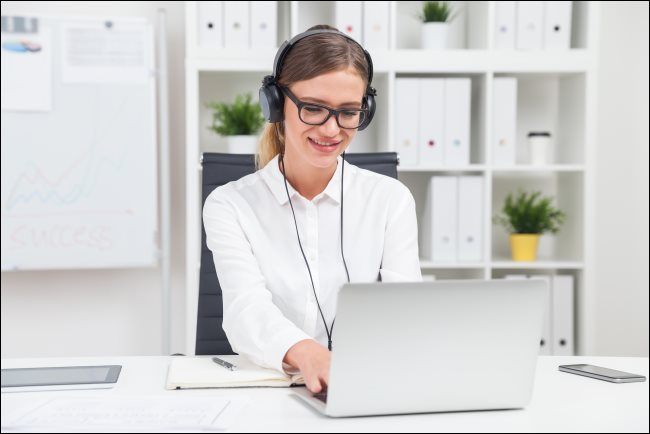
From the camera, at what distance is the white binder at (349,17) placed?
106 inches

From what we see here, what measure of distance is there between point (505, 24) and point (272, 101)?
1.58 metres

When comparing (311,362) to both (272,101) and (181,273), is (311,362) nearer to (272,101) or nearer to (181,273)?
(272,101)

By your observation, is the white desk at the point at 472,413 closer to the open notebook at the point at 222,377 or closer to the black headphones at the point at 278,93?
the open notebook at the point at 222,377

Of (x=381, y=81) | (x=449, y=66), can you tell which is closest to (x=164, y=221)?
(x=381, y=81)

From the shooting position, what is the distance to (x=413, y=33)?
9.80ft

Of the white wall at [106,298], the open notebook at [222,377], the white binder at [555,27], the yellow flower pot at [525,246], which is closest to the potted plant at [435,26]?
the white binder at [555,27]

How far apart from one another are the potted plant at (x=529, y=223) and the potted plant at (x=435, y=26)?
2.06 ft

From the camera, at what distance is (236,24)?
267cm

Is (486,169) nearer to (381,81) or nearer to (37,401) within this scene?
(381,81)

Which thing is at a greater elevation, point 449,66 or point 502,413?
point 449,66

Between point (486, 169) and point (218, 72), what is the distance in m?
1.03

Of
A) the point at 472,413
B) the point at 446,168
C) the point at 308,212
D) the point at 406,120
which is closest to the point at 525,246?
the point at 446,168

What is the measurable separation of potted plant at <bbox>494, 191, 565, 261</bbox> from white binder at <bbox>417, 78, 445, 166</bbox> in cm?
35

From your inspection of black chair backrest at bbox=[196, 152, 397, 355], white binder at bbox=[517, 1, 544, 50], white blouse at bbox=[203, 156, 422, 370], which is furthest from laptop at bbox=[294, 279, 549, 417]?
white binder at bbox=[517, 1, 544, 50]
